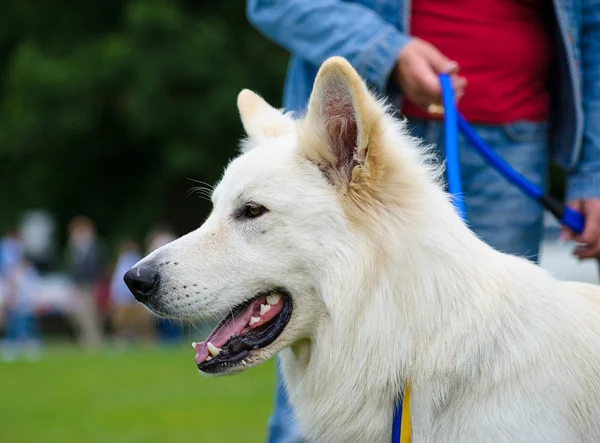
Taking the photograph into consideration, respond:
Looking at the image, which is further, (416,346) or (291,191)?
(291,191)

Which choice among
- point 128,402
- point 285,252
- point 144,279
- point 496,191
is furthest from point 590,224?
point 128,402

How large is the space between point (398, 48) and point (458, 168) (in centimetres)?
52

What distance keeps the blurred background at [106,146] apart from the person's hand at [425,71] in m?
12.3

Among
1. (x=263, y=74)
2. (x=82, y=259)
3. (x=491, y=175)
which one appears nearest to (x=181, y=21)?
(x=263, y=74)

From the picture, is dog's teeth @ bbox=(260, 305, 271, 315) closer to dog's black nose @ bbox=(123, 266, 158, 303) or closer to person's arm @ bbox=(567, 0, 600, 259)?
dog's black nose @ bbox=(123, 266, 158, 303)

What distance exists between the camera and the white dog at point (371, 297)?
296 cm

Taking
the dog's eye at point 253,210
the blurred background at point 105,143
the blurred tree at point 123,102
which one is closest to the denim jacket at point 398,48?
the dog's eye at point 253,210

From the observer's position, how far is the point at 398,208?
315 centimetres

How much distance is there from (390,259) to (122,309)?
19016mm

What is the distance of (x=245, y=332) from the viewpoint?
3229 millimetres

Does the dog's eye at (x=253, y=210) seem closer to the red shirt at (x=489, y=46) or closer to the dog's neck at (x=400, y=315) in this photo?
the dog's neck at (x=400, y=315)

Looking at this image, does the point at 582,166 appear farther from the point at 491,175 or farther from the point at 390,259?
the point at 390,259

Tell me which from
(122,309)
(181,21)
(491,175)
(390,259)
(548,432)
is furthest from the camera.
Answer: (181,21)

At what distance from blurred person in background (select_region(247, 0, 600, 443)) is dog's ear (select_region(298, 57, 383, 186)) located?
1.76 ft
